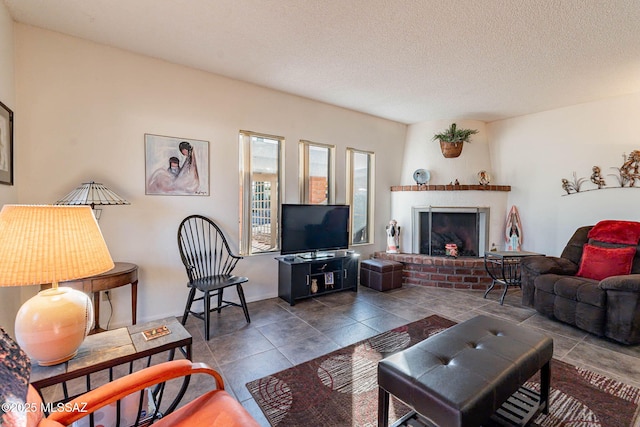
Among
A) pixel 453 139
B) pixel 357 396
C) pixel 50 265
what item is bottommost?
pixel 357 396

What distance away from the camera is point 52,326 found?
1.24 metres

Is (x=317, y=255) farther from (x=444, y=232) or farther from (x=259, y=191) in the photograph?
(x=444, y=232)

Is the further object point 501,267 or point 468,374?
point 501,267

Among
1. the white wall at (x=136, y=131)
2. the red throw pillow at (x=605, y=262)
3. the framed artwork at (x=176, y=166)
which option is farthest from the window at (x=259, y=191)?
the red throw pillow at (x=605, y=262)

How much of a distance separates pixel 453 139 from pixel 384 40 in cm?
260

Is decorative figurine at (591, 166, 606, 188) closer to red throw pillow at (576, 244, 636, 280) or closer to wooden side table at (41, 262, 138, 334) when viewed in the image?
red throw pillow at (576, 244, 636, 280)

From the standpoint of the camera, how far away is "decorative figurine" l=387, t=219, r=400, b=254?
16.0 ft

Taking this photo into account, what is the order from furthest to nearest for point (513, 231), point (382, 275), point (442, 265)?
point (513, 231)
point (442, 265)
point (382, 275)

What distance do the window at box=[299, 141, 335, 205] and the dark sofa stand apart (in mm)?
2625

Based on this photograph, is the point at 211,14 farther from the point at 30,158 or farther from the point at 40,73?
A: the point at 30,158

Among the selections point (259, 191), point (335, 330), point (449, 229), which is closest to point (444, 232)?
point (449, 229)

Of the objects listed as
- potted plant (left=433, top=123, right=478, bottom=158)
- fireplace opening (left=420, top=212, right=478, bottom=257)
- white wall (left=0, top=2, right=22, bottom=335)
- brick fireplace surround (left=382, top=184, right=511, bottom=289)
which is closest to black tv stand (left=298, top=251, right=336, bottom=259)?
brick fireplace surround (left=382, top=184, right=511, bottom=289)

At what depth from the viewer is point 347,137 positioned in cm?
448

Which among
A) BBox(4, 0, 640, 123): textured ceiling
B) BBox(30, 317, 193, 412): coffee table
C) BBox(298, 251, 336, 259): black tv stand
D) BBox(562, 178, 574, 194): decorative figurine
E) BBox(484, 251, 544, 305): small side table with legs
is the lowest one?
BBox(484, 251, 544, 305): small side table with legs
